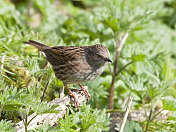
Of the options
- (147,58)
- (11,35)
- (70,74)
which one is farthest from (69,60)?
(11,35)

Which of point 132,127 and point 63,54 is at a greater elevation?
point 63,54

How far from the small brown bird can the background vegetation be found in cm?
19

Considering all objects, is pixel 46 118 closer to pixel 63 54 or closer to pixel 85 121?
pixel 85 121

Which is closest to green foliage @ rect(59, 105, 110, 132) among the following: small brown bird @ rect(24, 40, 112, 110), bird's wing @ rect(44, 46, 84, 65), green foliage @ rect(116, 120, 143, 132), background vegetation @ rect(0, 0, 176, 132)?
background vegetation @ rect(0, 0, 176, 132)

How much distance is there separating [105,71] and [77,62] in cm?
107

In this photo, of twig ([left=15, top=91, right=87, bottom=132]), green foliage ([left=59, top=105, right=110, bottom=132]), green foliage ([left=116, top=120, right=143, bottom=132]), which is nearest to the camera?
twig ([left=15, top=91, right=87, bottom=132])

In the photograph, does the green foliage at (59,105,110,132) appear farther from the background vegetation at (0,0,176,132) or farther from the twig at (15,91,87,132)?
the twig at (15,91,87,132)

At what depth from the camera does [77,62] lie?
356cm

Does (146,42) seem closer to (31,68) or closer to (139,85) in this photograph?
(139,85)

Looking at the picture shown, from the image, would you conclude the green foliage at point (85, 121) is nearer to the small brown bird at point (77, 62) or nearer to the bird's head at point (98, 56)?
the small brown bird at point (77, 62)

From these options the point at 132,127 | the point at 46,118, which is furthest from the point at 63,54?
the point at 132,127

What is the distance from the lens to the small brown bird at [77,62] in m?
3.45

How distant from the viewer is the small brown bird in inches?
136

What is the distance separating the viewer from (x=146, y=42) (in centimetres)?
642
